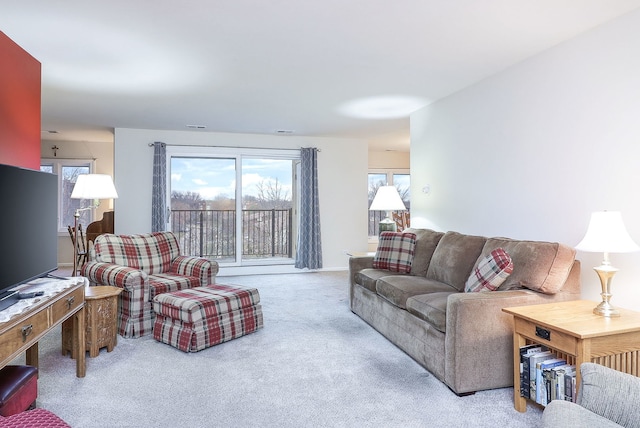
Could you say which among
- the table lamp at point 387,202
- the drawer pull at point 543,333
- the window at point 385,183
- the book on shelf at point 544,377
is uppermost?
the window at point 385,183

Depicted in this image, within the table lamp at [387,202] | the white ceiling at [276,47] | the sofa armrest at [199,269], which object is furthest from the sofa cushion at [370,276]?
the white ceiling at [276,47]

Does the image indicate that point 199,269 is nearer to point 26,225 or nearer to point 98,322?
point 98,322

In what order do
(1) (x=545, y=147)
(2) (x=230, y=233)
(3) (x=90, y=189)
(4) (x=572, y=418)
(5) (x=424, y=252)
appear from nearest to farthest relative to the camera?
(4) (x=572, y=418) → (1) (x=545, y=147) → (3) (x=90, y=189) → (5) (x=424, y=252) → (2) (x=230, y=233)

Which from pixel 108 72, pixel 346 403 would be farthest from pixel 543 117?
pixel 108 72

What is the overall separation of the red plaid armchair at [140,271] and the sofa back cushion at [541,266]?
113 inches

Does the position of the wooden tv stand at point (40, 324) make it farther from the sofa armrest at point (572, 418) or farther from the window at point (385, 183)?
the window at point (385, 183)

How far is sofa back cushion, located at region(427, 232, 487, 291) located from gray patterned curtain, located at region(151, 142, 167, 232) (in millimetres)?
4269

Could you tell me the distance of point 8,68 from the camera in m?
2.83

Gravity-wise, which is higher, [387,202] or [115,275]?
[387,202]

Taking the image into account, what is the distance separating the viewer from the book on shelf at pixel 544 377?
2.11 metres

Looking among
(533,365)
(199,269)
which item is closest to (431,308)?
(533,365)

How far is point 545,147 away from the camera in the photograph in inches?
124

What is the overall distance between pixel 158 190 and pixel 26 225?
396cm

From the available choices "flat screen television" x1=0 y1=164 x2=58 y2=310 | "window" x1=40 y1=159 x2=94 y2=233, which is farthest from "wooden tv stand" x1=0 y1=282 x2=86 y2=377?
"window" x1=40 y1=159 x2=94 y2=233
